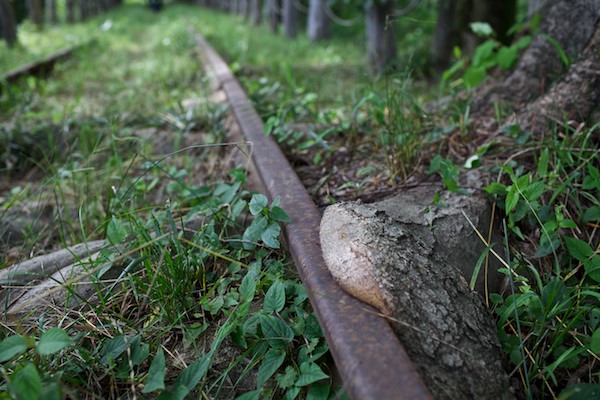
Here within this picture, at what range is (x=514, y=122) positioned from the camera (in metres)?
2.27

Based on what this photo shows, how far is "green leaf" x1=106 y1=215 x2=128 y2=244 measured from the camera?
5.25 feet

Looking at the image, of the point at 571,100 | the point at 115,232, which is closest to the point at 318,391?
the point at 115,232

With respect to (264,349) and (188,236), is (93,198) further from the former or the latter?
(264,349)

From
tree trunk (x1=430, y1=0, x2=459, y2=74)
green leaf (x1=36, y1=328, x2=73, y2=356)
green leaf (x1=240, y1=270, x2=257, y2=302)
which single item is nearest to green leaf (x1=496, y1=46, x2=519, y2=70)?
tree trunk (x1=430, y1=0, x2=459, y2=74)

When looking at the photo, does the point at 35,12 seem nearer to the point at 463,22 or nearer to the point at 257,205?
the point at 463,22

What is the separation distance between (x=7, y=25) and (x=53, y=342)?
901 centimetres

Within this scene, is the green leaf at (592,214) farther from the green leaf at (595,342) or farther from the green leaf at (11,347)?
the green leaf at (11,347)

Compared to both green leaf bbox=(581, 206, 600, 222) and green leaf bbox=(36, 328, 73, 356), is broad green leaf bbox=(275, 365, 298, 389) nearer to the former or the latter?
green leaf bbox=(36, 328, 73, 356)

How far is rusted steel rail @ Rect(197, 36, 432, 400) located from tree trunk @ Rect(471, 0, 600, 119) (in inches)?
54.3

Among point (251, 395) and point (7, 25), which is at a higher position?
point (251, 395)

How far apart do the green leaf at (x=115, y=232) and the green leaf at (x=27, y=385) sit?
660mm

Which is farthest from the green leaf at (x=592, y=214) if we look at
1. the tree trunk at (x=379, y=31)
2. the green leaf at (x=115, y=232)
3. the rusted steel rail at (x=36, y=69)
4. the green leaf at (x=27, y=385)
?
the rusted steel rail at (x=36, y=69)

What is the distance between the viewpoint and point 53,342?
1051mm

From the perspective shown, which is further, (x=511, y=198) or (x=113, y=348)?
(x=511, y=198)
